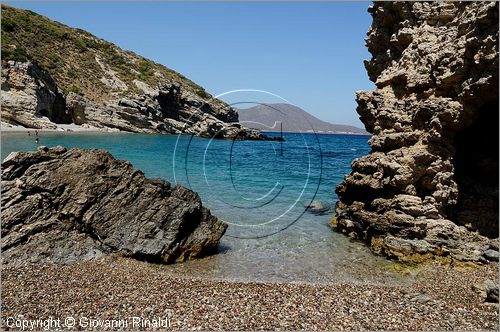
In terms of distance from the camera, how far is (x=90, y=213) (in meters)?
13.8

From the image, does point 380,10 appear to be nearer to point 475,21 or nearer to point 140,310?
point 475,21

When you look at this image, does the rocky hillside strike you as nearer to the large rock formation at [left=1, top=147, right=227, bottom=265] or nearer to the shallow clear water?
the shallow clear water

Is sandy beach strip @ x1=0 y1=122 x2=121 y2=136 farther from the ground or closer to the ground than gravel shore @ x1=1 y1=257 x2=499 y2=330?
farther from the ground

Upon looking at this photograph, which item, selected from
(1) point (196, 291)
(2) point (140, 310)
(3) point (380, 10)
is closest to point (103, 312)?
(2) point (140, 310)

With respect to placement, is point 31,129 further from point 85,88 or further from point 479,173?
point 479,173

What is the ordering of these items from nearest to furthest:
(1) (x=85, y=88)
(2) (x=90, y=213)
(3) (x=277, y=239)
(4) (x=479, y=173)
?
(2) (x=90, y=213) → (4) (x=479, y=173) → (3) (x=277, y=239) → (1) (x=85, y=88)

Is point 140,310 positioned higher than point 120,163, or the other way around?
point 120,163

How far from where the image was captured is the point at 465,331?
28.7 ft

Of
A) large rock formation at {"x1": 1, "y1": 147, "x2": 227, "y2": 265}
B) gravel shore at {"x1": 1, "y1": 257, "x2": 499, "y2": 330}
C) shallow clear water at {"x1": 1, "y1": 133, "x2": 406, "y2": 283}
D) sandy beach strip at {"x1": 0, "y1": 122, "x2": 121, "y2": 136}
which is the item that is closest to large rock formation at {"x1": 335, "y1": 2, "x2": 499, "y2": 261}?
shallow clear water at {"x1": 1, "y1": 133, "x2": 406, "y2": 283}

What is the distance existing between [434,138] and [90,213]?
14.7 metres

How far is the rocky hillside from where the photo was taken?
6619 centimetres

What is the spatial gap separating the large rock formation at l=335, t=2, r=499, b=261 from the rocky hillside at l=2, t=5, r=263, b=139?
47.6m

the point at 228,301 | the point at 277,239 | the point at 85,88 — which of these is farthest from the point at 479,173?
the point at 85,88

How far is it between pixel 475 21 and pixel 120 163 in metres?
15.4
